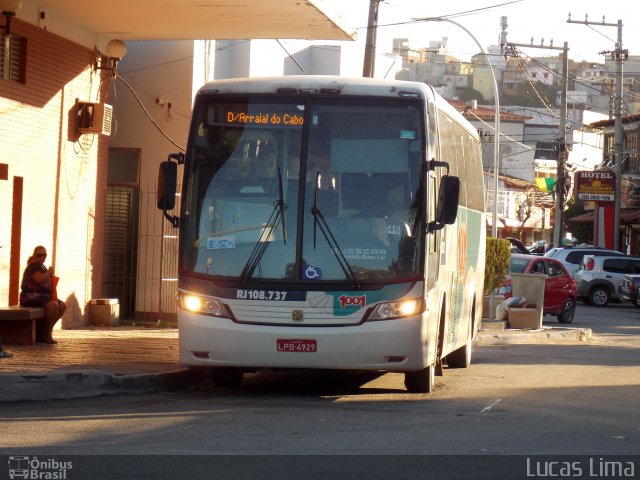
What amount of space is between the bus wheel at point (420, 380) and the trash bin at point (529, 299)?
13.3 m

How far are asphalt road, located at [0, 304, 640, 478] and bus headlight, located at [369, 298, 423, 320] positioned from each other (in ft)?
2.91

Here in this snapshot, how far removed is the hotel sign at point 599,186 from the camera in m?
58.1

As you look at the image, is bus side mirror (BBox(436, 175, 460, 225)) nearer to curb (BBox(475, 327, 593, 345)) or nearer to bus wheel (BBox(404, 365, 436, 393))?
bus wheel (BBox(404, 365, 436, 393))

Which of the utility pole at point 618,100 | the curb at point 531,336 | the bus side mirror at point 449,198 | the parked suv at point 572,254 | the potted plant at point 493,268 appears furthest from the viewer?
the utility pole at point 618,100

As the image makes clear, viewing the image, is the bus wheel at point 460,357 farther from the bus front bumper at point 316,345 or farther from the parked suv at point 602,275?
the parked suv at point 602,275

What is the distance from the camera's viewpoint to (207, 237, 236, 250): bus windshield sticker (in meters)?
12.9

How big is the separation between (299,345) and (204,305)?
1102 millimetres

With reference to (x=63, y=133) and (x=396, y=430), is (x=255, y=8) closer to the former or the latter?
(x=63, y=133)

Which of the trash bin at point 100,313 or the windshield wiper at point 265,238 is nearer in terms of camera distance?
the windshield wiper at point 265,238

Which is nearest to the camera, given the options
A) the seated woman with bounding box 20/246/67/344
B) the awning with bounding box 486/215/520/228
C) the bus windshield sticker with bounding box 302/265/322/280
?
the bus windshield sticker with bounding box 302/265/322/280

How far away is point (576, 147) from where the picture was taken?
98.2 metres

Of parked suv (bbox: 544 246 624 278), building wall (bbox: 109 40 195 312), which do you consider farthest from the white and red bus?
parked suv (bbox: 544 246 624 278)

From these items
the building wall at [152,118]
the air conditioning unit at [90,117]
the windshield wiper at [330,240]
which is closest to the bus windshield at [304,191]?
the windshield wiper at [330,240]

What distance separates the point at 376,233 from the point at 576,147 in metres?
87.8
